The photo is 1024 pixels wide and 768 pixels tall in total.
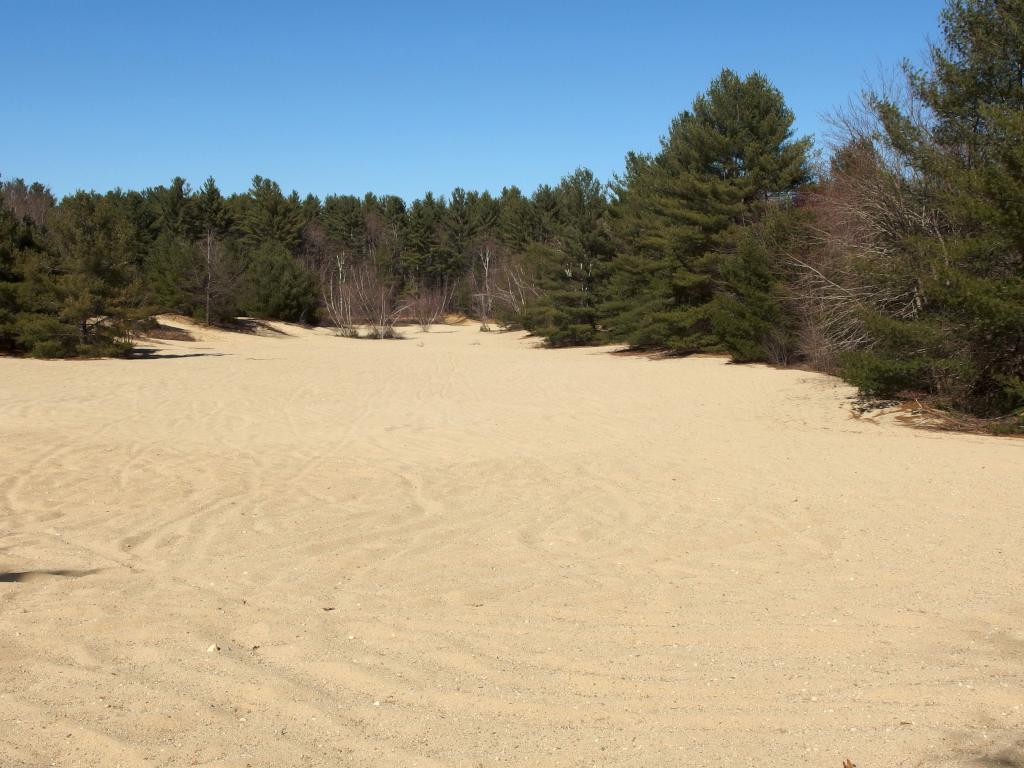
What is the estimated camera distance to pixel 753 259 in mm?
26266

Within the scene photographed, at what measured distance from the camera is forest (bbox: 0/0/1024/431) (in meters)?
13.9

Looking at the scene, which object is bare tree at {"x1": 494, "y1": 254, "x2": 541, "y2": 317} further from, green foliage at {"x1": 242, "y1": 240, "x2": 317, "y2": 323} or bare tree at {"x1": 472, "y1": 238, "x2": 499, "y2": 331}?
green foliage at {"x1": 242, "y1": 240, "x2": 317, "y2": 323}

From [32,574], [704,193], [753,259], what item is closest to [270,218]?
[704,193]

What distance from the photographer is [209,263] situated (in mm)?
45750

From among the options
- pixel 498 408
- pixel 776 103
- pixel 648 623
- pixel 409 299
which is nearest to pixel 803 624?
pixel 648 623

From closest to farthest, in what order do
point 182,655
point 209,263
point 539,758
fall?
point 539,758
point 182,655
point 209,263

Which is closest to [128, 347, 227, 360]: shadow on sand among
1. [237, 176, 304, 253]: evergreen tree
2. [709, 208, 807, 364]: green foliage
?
[709, 208, 807, 364]: green foliage

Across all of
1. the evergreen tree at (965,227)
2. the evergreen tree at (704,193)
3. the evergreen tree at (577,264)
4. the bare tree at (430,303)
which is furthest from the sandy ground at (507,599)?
the bare tree at (430,303)

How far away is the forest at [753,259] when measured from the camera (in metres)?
13.9

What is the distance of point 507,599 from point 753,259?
2274 centimetres

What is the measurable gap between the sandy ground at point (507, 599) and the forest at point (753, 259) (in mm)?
2388

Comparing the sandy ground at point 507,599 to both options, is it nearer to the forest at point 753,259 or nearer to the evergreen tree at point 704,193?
the forest at point 753,259

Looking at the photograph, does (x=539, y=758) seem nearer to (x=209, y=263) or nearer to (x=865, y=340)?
(x=865, y=340)

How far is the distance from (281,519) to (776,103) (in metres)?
27.9
